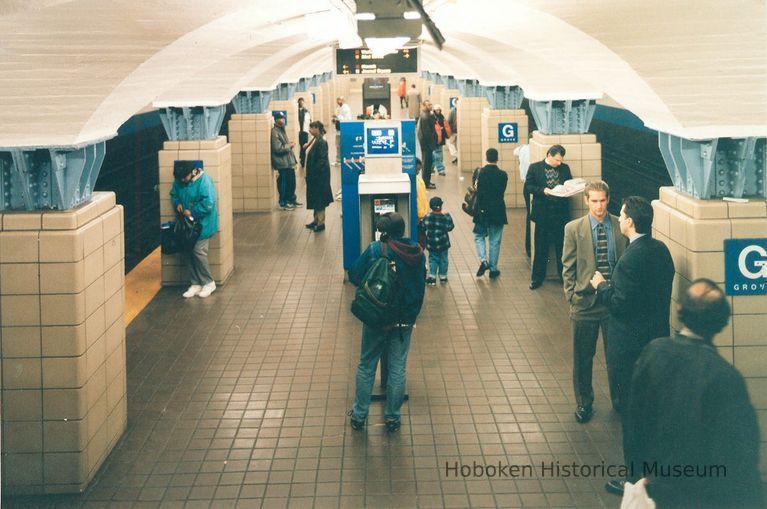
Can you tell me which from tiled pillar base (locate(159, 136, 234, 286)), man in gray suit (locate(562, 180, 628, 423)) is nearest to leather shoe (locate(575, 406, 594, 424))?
man in gray suit (locate(562, 180, 628, 423))

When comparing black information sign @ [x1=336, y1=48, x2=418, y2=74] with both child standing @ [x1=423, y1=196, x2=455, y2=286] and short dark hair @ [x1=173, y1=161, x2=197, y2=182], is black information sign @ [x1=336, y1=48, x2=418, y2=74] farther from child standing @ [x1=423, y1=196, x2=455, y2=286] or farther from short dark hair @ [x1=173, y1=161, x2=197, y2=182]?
short dark hair @ [x1=173, y1=161, x2=197, y2=182]

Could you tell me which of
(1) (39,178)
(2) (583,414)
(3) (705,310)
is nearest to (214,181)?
(1) (39,178)

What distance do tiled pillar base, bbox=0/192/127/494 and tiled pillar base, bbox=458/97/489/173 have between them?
1495cm

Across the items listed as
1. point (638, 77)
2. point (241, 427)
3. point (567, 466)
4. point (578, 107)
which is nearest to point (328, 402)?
point (241, 427)

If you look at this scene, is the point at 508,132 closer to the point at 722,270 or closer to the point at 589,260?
the point at 589,260

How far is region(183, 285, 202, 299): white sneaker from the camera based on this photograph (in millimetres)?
9594

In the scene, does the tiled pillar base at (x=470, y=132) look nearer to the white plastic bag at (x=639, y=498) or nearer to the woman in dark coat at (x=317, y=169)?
the woman in dark coat at (x=317, y=169)

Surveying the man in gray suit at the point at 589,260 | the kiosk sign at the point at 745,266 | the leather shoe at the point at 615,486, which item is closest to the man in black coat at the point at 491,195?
the man in gray suit at the point at 589,260

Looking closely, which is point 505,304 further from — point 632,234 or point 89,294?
point 89,294

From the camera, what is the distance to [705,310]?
10.5 feet

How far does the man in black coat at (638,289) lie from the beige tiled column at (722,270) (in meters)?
0.28

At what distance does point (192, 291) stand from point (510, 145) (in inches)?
289

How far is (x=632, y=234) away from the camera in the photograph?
16.3 ft

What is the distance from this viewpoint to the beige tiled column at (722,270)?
199 inches
